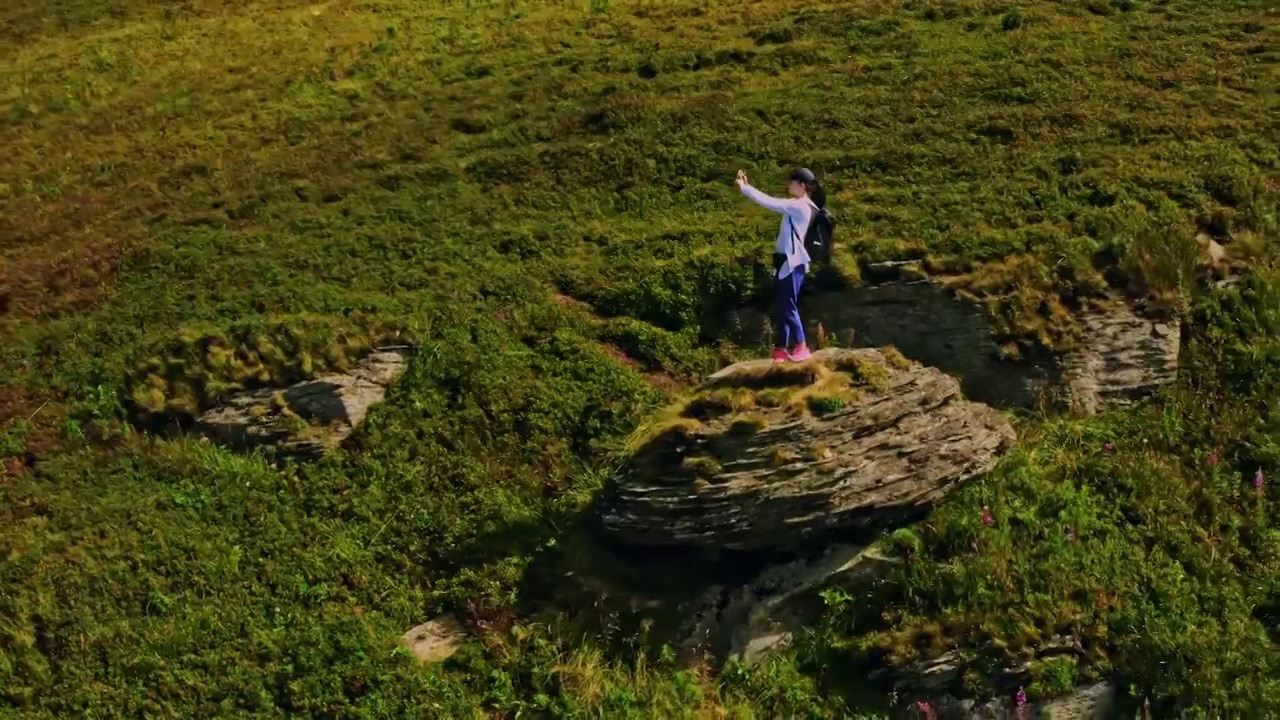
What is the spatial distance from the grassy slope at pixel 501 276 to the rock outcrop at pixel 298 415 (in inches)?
13.9

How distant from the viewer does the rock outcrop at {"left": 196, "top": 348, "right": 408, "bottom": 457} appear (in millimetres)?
12852

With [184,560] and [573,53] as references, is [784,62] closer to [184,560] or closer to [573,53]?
[573,53]

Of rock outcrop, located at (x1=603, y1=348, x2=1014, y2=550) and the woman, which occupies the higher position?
the woman

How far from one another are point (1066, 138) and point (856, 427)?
8.62 meters

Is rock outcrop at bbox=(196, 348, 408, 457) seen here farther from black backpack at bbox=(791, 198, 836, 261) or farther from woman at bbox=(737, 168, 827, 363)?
black backpack at bbox=(791, 198, 836, 261)

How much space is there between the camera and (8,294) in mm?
15562

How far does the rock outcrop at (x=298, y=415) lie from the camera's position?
12852 millimetres

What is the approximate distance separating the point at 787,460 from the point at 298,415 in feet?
23.4

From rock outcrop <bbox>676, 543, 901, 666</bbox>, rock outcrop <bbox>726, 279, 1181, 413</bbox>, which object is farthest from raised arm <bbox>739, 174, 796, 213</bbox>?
rock outcrop <bbox>676, 543, 901, 666</bbox>

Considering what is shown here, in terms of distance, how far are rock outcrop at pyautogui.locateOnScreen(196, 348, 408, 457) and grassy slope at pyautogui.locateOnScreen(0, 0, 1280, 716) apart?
1.16ft

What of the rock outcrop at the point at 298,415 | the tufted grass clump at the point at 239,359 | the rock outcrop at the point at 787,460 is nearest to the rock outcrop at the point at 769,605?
the rock outcrop at the point at 787,460

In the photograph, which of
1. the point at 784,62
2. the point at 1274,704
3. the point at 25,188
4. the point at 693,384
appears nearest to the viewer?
the point at 1274,704

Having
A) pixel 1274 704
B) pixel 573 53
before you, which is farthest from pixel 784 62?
pixel 1274 704

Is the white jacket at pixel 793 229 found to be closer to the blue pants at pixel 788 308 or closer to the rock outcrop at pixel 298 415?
the blue pants at pixel 788 308
